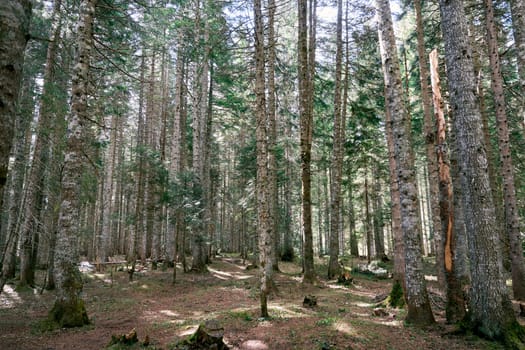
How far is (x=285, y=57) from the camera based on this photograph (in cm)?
2203

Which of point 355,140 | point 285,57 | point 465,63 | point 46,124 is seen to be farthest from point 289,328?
point 285,57

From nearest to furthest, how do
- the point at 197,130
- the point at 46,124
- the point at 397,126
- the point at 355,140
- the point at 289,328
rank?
the point at 289,328
the point at 397,126
the point at 46,124
the point at 197,130
the point at 355,140

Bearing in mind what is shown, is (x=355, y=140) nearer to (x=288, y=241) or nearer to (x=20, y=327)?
(x=288, y=241)

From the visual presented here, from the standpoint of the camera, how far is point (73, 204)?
25.4ft

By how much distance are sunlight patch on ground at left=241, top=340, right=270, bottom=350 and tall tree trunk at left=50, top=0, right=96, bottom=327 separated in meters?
4.42

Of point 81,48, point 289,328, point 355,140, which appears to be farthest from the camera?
point 355,140

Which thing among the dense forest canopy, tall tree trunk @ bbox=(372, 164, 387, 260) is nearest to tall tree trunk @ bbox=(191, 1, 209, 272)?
the dense forest canopy

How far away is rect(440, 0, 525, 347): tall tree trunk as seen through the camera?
5613 millimetres

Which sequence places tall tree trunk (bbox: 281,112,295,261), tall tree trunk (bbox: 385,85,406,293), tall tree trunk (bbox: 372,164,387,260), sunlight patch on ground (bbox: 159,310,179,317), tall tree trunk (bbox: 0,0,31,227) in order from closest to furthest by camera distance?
tall tree trunk (bbox: 0,0,31,227) → sunlight patch on ground (bbox: 159,310,179,317) → tall tree trunk (bbox: 385,85,406,293) → tall tree trunk (bbox: 281,112,295,261) → tall tree trunk (bbox: 372,164,387,260)

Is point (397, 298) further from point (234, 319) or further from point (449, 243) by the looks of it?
point (234, 319)

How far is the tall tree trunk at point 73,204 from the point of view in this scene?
7309 millimetres

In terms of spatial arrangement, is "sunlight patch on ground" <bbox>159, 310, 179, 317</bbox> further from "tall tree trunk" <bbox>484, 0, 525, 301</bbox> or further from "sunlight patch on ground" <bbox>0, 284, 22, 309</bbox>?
"tall tree trunk" <bbox>484, 0, 525, 301</bbox>

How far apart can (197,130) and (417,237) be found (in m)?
12.9

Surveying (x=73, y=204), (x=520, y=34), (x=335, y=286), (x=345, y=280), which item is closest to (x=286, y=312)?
(x=335, y=286)
